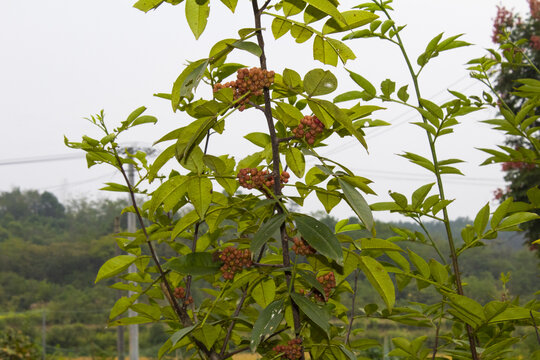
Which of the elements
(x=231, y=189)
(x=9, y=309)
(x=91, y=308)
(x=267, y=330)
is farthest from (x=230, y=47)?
(x=9, y=309)

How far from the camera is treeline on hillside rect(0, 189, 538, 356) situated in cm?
2642

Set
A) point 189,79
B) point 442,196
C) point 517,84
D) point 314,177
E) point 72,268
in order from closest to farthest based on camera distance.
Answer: point 189,79 < point 314,177 < point 442,196 < point 517,84 < point 72,268

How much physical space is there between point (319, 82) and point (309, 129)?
3.7 inches

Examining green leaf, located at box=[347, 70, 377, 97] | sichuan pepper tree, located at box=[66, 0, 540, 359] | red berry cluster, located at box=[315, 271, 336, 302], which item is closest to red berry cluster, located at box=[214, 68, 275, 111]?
sichuan pepper tree, located at box=[66, 0, 540, 359]

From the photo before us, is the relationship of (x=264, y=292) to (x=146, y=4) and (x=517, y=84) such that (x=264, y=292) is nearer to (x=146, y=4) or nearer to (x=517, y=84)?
(x=146, y=4)

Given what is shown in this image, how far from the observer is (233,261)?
856mm

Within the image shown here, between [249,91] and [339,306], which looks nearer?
[249,91]

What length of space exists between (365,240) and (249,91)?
12.7 inches

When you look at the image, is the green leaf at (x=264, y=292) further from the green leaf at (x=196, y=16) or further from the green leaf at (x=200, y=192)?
the green leaf at (x=196, y=16)

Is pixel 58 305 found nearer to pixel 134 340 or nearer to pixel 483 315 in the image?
pixel 134 340

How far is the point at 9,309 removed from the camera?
105 ft

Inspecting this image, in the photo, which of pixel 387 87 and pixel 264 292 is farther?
pixel 387 87

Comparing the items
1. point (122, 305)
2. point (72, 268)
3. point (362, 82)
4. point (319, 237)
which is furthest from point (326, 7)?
point (72, 268)

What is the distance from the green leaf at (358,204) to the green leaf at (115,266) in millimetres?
530
